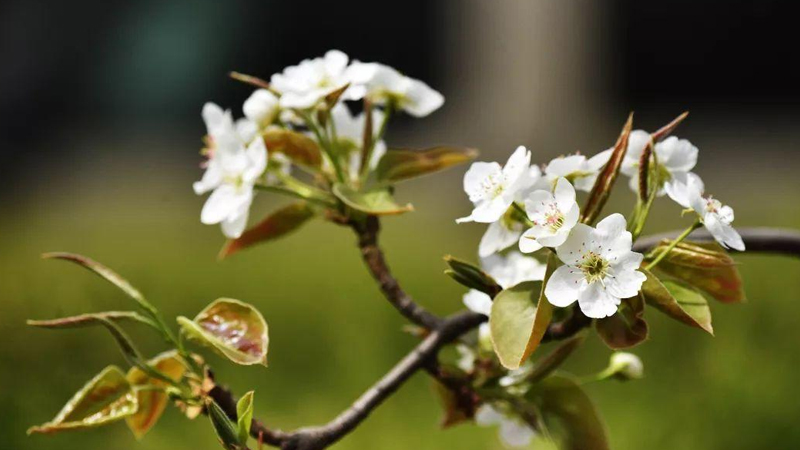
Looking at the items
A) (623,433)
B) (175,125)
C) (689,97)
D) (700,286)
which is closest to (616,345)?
(700,286)

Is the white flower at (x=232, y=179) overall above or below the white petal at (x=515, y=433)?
above

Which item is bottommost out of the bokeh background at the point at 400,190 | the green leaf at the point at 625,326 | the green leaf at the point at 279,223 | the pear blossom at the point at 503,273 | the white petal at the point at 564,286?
the bokeh background at the point at 400,190

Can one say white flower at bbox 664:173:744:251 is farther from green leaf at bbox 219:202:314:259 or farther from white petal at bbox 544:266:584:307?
green leaf at bbox 219:202:314:259

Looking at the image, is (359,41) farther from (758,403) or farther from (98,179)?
(758,403)

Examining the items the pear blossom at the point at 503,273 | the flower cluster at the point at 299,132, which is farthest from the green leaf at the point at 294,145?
the pear blossom at the point at 503,273

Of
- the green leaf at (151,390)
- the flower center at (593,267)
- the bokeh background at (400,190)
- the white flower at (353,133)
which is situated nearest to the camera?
the flower center at (593,267)

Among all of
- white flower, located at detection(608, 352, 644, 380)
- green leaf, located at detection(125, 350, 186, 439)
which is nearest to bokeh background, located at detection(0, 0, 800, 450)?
white flower, located at detection(608, 352, 644, 380)

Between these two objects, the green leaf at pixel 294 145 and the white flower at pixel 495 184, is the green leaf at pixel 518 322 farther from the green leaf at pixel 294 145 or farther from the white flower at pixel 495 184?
the green leaf at pixel 294 145

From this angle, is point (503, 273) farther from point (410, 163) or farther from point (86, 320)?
point (86, 320)
